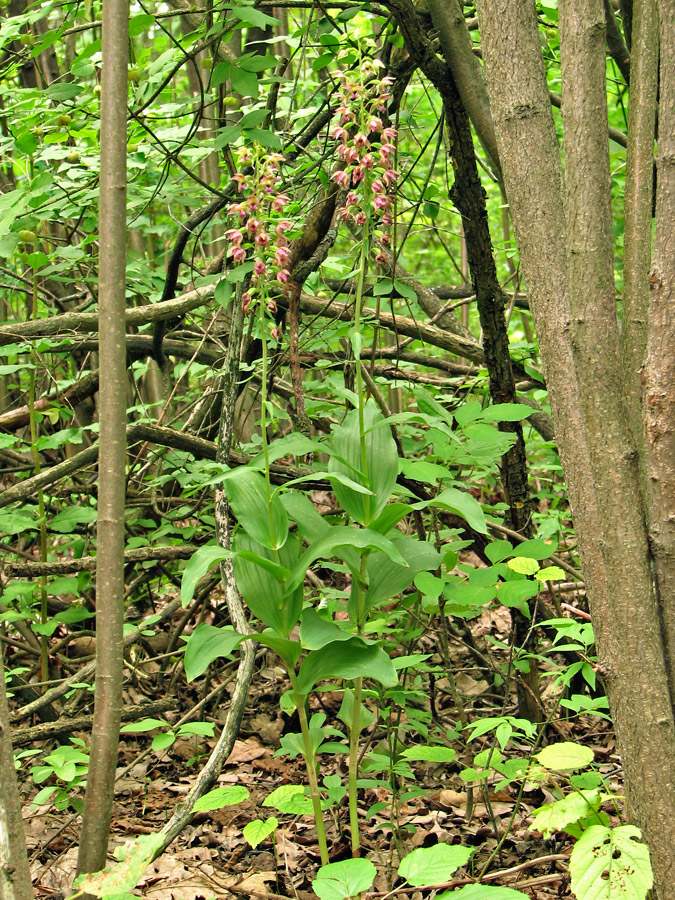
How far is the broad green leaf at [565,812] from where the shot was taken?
1682mm

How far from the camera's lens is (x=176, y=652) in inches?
137

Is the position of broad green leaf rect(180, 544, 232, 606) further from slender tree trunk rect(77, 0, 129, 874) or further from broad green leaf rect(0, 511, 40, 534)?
broad green leaf rect(0, 511, 40, 534)

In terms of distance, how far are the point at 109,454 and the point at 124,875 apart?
34.3 inches

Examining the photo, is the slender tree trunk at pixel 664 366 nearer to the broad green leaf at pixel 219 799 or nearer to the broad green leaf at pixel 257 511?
the broad green leaf at pixel 257 511

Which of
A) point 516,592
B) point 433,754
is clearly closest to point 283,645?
point 433,754

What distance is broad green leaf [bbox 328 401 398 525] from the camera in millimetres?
1986

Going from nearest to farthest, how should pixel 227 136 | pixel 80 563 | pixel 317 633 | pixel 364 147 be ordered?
pixel 317 633
pixel 364 147
pixel 227 136
pixel 80 563

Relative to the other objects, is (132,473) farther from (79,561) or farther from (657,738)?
(657,738)

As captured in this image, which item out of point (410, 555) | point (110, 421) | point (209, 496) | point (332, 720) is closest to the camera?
point (110, 421)

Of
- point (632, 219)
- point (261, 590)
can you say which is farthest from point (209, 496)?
point (632, 219)

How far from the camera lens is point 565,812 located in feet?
5.63

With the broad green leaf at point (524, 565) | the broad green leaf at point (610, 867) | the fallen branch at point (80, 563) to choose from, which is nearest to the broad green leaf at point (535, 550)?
the broad green leaf at point (524, 565)

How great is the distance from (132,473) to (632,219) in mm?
2799

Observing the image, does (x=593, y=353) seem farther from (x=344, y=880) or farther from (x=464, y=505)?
(x=344, y=880)
